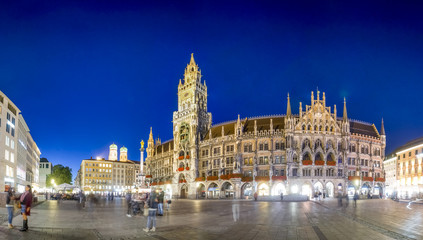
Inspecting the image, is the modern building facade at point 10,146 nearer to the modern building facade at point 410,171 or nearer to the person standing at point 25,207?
the person standing at point 25,207

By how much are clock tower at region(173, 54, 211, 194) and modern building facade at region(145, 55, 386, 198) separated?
0.97ft

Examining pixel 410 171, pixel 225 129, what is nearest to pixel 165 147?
pixel 225 129

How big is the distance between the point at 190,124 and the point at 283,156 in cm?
3032

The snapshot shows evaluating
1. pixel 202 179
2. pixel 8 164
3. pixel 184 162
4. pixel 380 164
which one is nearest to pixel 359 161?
pixel 380 164

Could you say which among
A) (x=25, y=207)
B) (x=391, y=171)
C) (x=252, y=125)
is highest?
(x=252, y=125)

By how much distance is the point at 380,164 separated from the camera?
299 feet

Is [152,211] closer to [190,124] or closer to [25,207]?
[25,207]

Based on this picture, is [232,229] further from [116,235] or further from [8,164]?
[8,164]

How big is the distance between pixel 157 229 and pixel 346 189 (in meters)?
71.9

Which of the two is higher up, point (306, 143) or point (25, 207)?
point (306, 143)

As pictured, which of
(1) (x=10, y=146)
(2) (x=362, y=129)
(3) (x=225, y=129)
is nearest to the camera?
(1) (x=10, y=146)

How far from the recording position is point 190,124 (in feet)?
338

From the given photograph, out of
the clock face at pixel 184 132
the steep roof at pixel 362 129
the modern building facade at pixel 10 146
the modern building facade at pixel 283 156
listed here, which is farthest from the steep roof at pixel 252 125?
the modern building facade at pixel 10 146

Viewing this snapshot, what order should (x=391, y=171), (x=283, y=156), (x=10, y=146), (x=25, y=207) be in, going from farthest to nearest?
(x=391, y=171) → (x=283, y=156) → (x=10, y=146) → (x=25, y=207)
